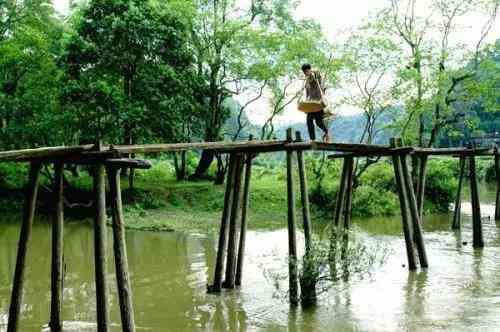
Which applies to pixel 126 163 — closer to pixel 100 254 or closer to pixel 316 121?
pixel 100 254

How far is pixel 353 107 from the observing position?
24.9m

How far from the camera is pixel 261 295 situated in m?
11.6

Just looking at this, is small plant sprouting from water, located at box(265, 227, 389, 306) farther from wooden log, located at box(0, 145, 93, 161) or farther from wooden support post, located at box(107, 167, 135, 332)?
wooden log, located at box(0, 145, 93, 161)

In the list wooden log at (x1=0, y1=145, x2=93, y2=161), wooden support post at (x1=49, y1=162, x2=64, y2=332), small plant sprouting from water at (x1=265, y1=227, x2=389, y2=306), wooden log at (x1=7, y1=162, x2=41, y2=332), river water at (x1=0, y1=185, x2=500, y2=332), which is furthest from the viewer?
small plant sprouting from water at (x1=265, y1=227, x2=389, y2=306)

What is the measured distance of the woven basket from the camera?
11750 millimetres

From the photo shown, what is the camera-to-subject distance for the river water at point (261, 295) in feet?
32.0

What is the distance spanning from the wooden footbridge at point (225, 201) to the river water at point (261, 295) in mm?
681

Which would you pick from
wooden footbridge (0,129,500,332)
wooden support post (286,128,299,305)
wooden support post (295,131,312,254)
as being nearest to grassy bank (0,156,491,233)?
wooden footbridge (0,129,500,332)

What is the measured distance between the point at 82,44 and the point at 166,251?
1132 centimetres

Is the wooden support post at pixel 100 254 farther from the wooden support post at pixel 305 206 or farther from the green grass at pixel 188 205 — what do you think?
the green grass at pixel 188 205

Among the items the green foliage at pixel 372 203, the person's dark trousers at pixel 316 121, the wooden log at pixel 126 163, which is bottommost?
the green foliage at pixel 372 203

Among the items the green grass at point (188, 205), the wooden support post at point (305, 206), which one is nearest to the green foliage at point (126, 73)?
the green grass at point (188, 205)

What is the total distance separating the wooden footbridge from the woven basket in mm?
927

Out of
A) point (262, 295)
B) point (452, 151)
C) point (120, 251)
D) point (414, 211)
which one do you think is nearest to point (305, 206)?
point (262, 295)
